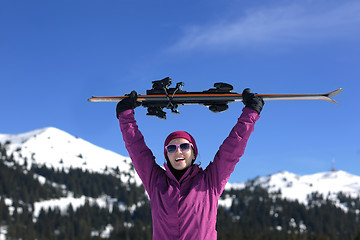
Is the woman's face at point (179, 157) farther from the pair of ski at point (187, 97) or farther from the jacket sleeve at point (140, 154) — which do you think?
the pair of ski at point (187, 97)

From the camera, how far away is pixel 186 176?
5496 millimetres

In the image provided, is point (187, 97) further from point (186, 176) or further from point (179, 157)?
point (186, 176)

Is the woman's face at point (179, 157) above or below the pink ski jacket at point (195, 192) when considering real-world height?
above

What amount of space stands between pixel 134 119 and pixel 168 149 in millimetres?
651

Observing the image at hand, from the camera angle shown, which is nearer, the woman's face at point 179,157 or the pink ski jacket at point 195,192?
the pink ski jacket at point 195,192

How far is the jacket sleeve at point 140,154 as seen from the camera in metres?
5.72

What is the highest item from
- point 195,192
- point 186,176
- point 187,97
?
point 187,97

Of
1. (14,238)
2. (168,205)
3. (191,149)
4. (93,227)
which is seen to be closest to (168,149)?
(191,149)

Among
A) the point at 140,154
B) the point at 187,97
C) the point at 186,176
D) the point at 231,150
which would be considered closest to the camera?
the point at 231,150

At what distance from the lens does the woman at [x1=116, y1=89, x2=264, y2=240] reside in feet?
17.4

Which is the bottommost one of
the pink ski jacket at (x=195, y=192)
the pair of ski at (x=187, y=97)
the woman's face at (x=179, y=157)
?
the pink ski jacket at (x=195, y=192)

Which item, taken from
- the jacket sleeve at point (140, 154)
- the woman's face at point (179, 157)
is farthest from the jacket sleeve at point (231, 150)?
the jacket sleeve at point (140, 154)

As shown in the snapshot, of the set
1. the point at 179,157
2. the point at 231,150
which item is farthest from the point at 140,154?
the point at 231,150

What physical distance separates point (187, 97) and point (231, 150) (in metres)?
1.02
